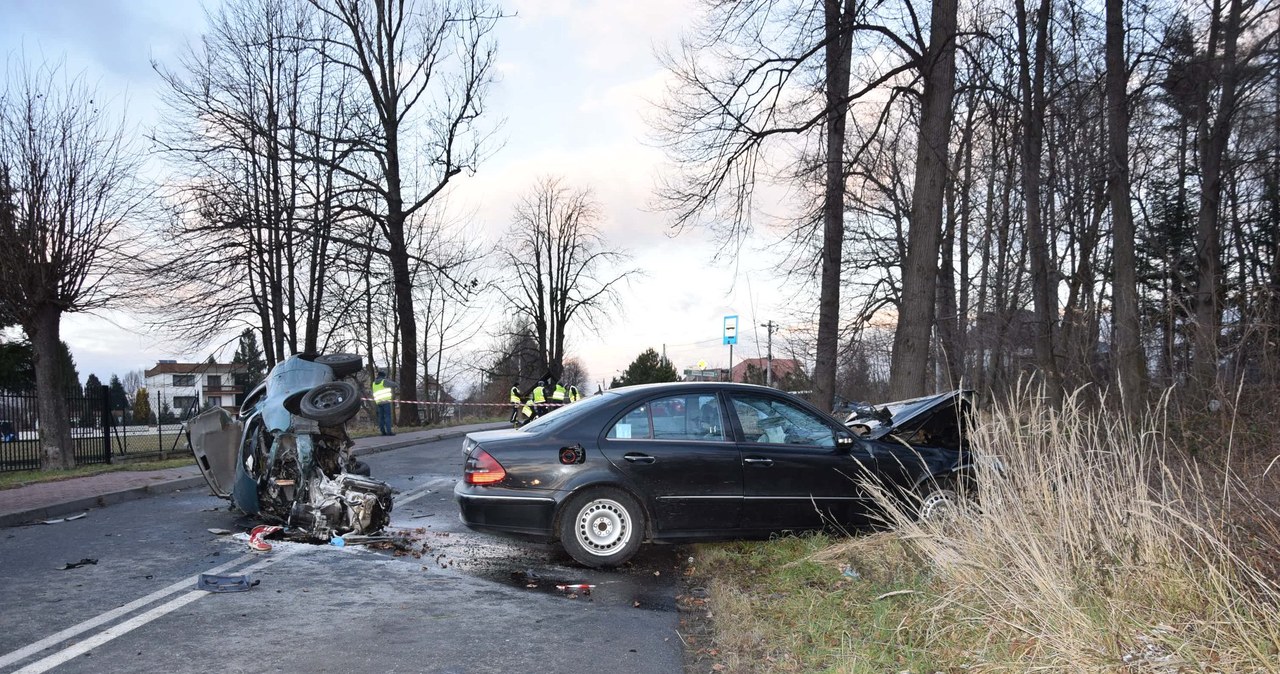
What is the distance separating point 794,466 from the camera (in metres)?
7.69

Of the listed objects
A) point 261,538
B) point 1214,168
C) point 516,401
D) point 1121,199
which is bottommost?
point 261,538

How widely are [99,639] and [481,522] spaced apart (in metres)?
2.86

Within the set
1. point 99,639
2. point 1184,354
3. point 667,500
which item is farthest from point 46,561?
point 1184,354

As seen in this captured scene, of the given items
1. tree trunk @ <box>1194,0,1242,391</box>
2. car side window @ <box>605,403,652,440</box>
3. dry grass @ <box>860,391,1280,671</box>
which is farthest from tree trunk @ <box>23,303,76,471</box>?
tree trunk @ <box>1194,0,1242,391</box>

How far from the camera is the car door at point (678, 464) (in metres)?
7.36

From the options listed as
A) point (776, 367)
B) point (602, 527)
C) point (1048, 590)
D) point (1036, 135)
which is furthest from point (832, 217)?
point (776, 367)

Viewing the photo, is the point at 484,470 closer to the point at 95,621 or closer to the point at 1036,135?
the point at 95,621

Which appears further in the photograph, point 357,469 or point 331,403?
point 357,469

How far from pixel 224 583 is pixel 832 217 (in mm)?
13001

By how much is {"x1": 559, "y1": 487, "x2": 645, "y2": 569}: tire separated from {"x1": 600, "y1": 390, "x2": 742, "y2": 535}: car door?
0.16 metres

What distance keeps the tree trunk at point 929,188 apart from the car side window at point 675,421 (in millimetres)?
7074

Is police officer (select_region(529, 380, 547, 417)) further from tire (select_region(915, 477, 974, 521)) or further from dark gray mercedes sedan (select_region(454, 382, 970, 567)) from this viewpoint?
tire (select_region(915, 477, 974, 521))

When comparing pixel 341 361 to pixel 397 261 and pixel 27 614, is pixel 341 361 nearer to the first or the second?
pixel 27 614

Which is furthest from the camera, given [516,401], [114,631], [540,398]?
[516,401]
